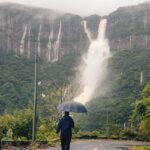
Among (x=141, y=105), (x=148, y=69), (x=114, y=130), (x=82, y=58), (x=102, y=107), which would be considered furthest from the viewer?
(x=82, y=58)

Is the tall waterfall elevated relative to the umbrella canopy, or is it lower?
elevated

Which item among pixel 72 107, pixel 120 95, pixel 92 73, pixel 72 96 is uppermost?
pixel 92 73

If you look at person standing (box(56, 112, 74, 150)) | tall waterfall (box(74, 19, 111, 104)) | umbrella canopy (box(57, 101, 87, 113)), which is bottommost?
person standing (box(56, 112, 74, 150))

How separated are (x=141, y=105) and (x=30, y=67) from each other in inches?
5273

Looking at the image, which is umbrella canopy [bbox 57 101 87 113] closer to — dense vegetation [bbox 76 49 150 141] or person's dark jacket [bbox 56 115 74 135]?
person's dark jacket [bbox 56 115 74 135]

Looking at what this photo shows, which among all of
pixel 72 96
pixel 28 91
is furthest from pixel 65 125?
pixel 28 91

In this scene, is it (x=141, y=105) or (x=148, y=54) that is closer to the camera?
(x=141, y=105)

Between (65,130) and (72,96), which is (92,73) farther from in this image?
(65,130)

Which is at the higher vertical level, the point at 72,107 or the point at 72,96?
the point at 72,107

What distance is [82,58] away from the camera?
196 metres

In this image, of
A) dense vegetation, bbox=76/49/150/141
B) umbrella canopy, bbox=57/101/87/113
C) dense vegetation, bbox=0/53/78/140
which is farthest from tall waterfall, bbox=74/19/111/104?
umbrella canopy, bbox=57/101/87/113

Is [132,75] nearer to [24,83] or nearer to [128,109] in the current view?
[24,83]

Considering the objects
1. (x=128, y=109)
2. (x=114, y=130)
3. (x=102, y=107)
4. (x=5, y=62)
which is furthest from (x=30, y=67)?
(x=114, y=130)

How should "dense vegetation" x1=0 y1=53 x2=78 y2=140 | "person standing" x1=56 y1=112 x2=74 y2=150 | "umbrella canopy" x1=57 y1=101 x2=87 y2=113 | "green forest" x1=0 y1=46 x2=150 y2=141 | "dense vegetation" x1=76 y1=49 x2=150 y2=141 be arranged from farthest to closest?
"dense vegetation" x1=76 y1=49 x2=150 y2=141, "green forest" x1=0 y1=46 x2=150 y2=141, "dense vegetation" x1=0 y1=53 x2=78 y2=140, "umbrella canopy" x1=57 y1=101 x2=87 y2=113, "person standing" x1=56 y1=112 x2=74 y2=150
